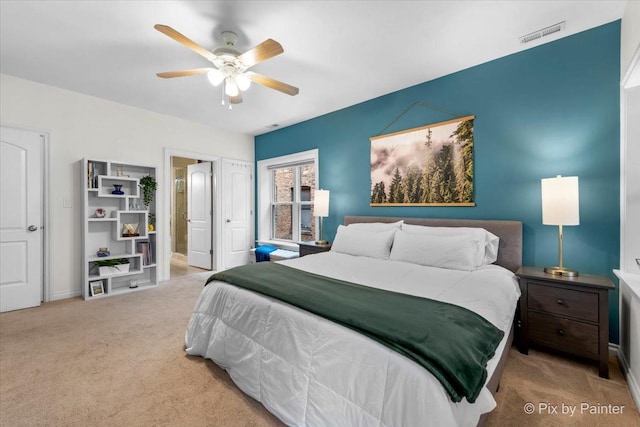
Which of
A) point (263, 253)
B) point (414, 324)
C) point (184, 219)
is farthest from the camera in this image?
point (184, 219)

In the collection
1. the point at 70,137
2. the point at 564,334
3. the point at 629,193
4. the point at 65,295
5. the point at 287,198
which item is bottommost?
the point at 65,295

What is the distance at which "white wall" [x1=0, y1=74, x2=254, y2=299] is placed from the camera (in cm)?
329

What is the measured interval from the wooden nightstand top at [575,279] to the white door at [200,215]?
4.76 m

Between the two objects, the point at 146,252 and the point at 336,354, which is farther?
the point at 146,252

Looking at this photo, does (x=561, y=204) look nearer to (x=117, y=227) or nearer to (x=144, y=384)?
(x=144, y=384)

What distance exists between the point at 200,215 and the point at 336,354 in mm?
4855

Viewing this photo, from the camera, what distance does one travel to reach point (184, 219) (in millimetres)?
6652

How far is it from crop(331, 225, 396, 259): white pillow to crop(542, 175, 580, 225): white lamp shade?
53.4 inches

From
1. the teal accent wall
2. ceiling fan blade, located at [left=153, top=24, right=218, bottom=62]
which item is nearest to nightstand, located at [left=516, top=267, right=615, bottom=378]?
the teal accent wall

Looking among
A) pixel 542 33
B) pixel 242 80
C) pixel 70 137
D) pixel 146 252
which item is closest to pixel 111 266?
pixel 146 252

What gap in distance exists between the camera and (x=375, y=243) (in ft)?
9.98

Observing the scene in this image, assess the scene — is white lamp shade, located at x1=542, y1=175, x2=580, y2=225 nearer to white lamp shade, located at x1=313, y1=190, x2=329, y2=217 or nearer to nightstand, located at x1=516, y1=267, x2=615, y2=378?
nightstand, located at x1=516, y1=267, x2=615, y2=378

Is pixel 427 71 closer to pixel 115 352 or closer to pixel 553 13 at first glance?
Result: pixel 553 13

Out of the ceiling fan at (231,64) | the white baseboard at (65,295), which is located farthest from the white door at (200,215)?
the ceiling fan at (231,64)
